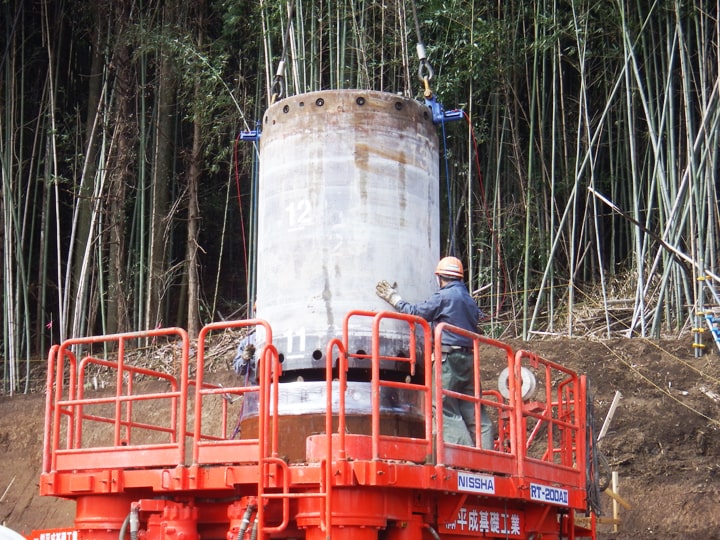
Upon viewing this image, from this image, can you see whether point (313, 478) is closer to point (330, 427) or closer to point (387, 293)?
point (330, 427)

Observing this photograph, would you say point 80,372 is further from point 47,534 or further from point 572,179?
point 572,179

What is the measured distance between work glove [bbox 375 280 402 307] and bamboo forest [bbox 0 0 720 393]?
3.72 metres

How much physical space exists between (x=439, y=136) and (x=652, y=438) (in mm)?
4894

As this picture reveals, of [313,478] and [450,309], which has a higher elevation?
[450,309]

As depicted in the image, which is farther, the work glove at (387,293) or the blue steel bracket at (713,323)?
the blue steel bracket at (713,323)

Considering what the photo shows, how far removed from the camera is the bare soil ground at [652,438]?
35.0 feet

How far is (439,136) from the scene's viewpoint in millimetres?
14250

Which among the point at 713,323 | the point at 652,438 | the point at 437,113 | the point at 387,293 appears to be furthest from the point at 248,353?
the point at 713,323

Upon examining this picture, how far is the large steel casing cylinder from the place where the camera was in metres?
7.67

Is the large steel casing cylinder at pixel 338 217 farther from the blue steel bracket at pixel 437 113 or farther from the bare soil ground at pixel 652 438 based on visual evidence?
the bare soil ground at pixel 652 438

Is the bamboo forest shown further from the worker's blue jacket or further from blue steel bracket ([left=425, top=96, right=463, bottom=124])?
the worker's blue jacket

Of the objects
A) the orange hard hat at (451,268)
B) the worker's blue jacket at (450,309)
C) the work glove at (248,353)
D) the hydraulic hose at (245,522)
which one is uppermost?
the orange hard hat at (451,268)

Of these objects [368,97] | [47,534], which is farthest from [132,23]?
[47,534]

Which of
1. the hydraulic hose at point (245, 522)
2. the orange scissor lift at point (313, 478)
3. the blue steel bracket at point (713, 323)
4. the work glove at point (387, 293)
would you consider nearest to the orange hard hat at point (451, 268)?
the work glove at point (387, 293)
